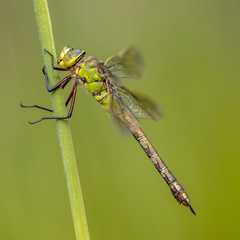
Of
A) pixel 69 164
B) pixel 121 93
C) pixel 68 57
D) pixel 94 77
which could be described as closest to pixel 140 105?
pixel 121 93

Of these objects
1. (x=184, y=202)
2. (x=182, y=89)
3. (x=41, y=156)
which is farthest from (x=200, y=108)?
(x=41, y=156)

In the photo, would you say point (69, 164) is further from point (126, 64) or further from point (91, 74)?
point (126, 64)

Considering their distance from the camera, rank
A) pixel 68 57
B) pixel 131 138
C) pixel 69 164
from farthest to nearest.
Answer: pixel 131 138 → pixel 68 57 → pixel 69 164

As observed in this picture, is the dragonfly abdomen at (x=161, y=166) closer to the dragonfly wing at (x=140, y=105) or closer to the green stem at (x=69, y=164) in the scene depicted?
the dragonfly wing at (x=140, y=105)

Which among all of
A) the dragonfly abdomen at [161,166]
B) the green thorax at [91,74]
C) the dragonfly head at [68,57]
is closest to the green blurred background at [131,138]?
the dragonfly abdomen at [161,166]

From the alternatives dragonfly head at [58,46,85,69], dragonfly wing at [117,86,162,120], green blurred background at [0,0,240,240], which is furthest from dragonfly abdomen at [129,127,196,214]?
dragonfly head at [58,46,85,69]

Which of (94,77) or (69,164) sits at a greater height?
(94,77)

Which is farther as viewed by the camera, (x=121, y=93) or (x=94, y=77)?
(x=121, y=93)
